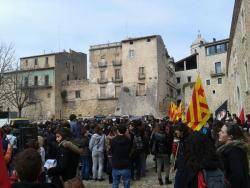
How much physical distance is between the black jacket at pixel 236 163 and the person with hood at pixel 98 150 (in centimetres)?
744

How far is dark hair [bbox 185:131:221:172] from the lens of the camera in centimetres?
476

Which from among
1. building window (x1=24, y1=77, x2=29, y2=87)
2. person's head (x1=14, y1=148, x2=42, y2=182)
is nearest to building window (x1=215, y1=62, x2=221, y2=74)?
building window (x1=24, y1=77, x2=29, y2=87)

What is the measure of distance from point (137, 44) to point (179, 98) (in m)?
15.6

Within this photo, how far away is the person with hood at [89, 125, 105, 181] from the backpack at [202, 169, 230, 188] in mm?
7481

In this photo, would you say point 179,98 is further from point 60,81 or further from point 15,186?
point 15,186

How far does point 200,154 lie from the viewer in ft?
15.8

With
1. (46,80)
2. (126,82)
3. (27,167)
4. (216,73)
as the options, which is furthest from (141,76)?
(27,167)

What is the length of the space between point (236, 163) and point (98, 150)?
7.83m

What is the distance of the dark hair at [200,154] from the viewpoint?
4762 millimetres

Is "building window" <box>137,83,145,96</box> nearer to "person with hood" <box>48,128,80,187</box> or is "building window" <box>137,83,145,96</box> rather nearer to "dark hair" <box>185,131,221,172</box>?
"person with hood" <box>48,128,80,187</box>

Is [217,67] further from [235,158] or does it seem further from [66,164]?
[235,158]

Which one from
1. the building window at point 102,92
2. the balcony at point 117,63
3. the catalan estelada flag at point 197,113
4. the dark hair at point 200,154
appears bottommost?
the dark hair at point 200,154

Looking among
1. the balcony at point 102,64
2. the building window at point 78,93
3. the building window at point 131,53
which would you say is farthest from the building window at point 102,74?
the building window at point 131,53

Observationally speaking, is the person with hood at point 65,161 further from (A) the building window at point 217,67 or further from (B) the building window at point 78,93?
(A) the building window at point 217,67
